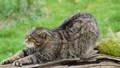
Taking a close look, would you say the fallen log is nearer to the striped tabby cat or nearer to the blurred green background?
the striped tabby cat

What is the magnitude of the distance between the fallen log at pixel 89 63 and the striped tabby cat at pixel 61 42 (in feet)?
0.28

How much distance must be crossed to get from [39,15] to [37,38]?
529 centimetres

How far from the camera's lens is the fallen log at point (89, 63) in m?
6.27

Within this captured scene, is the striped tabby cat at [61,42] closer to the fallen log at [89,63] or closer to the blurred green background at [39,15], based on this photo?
the fallen log at [89,63]

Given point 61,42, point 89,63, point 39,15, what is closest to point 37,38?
point 61,42

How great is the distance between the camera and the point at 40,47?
6312 millimetres

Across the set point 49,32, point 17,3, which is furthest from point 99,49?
point 17,3

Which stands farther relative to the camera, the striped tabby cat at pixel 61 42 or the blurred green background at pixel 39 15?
the blurred green background at pixel 39 15

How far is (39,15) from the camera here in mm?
11586

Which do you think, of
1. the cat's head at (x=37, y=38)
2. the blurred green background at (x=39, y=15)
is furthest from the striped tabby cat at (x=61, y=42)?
the blurred green background at (x=39, y=15)

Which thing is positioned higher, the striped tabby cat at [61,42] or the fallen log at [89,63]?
the striped tabby cat at [61,42]

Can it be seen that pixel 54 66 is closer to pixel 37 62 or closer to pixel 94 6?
pixel 37 62

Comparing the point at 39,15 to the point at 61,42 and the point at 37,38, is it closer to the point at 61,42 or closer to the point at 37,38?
the point at 61,42

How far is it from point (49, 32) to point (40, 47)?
0.28m
